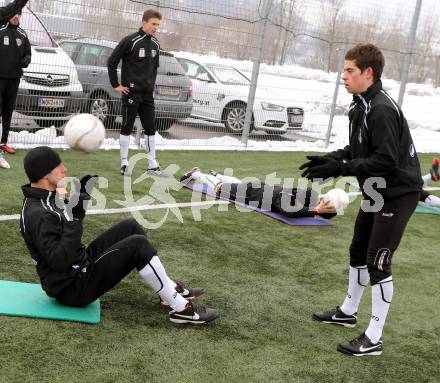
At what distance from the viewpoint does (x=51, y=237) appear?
4.12 meters

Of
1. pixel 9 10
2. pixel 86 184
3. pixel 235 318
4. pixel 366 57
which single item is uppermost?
pixel 9 10

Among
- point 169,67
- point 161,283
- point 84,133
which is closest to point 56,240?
point 161,283

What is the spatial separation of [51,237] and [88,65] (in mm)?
7183

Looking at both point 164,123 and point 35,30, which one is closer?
point 35,30

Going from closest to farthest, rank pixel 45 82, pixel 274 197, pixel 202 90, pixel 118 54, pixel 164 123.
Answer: pixel 274 197, pixel 118 54, pixel 45 82, pixel 164 123, pixel 202 90

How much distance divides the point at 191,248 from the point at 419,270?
2300 millimetres

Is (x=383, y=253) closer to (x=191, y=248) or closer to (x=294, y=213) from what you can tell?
(x=191, y=248)

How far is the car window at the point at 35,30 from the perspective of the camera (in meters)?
9.77

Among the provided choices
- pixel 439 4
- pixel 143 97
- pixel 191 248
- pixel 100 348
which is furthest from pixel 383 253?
pixel 439 4

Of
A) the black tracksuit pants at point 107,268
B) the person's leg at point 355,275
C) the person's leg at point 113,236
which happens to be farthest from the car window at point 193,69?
the black tracksuit pants at point 107,268

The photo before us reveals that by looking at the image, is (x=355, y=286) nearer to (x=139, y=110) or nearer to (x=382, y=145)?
(x=382, y=145)

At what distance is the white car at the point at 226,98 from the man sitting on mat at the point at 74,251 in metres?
8.22

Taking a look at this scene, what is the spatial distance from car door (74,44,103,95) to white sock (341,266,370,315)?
7.08 meters

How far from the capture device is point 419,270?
21.5ft
